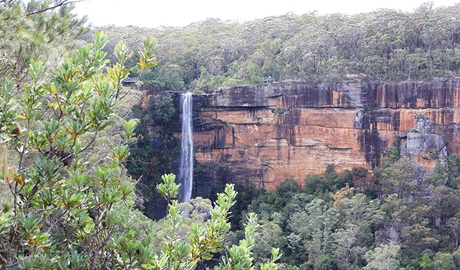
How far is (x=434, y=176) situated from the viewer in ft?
52.8

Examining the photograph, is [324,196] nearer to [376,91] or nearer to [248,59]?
[376,91]

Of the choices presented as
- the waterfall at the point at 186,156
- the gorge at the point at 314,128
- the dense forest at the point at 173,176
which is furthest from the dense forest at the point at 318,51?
the waterfall at the point at 186,156

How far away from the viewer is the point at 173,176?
2.86m

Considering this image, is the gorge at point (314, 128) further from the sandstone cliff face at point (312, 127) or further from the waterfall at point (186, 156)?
the waterfall at point (186, 156)

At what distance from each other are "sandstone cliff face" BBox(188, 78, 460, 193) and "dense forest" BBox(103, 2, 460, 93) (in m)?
0.69

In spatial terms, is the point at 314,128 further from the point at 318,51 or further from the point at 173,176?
the point at 173,176

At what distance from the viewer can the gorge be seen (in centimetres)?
1709

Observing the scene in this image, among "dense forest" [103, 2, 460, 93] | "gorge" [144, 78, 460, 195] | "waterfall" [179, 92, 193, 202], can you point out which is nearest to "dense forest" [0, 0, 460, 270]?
"dense forest" [103, 2, 460, 93]

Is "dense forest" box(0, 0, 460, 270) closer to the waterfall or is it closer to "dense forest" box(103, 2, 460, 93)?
"dense forest" box(103, 2, 460, 93)

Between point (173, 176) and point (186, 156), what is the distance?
726 inches

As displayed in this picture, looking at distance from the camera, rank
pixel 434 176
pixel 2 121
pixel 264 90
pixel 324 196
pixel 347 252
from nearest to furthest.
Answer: pixel 2 121, pixel 347 252, pixel 434 176, pixel 324 196, pixel 264 90

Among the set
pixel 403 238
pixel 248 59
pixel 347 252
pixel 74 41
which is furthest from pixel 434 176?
pixel 74 41

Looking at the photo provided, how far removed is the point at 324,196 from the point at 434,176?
335cm

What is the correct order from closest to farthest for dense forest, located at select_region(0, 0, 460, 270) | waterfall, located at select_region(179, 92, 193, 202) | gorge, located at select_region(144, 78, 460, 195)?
dense forest, located at select_region(0, 0, 460, 270) < gorge, located at select_region(144, 78, 460, 195) < waterfall, located at select_region(179, 92, 193, 202)
